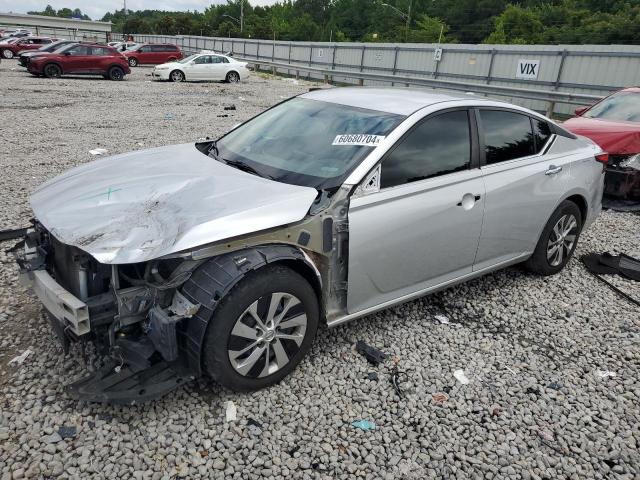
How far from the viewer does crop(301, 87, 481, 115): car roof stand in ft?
12.6

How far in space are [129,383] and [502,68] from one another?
23.6 m

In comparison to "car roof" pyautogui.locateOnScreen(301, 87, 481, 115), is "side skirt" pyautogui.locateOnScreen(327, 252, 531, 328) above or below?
below

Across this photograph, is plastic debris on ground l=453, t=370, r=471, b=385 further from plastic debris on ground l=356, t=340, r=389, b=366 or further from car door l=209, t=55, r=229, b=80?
car door l=209, t=55, r=229, b=80

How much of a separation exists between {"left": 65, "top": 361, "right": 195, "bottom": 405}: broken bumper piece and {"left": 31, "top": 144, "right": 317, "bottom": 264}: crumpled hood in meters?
0.74

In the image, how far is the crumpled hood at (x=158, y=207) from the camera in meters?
2.73

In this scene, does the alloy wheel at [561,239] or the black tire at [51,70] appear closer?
the alloy wheel at [561,239]

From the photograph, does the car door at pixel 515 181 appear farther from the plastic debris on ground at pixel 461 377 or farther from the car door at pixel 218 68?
the car door at pixel 218 68

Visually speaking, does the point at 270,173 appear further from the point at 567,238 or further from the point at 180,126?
the point at 180,126

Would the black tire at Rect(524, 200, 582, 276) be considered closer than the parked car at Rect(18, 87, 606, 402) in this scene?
No

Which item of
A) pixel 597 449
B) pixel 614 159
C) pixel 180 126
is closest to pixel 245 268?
pixel 597 449

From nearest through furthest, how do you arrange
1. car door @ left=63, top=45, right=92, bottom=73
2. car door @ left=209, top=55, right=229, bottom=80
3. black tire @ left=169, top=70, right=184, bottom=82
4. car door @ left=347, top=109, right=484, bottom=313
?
car door @ left=347, top=109, right=484, bottom=313 → car door @ left=63, top=45, right=92, bottom=73 → black tire @ left=169, top=70, right=184, bottom=82 → car door @ left=209, top=55, right=229, bottom=80

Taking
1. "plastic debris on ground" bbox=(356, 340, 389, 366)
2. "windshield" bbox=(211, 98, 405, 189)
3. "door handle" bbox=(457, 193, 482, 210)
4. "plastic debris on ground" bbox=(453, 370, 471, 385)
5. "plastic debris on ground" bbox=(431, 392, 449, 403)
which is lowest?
"plastic debris on ground" bbox=(431, 392, 449, 403)

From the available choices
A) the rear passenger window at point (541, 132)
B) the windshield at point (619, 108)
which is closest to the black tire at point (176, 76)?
the windshield at point (619, 108)

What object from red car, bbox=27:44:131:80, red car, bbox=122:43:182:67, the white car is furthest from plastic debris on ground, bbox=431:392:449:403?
red car, bbox=122:43:182:67
